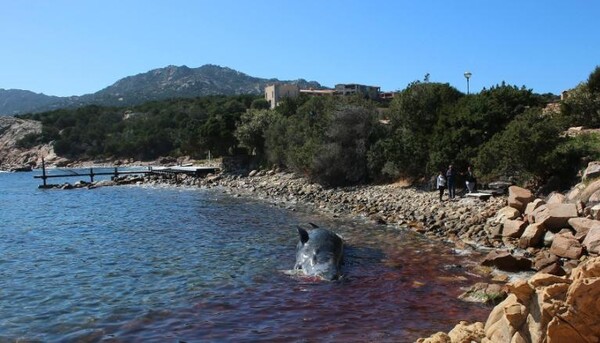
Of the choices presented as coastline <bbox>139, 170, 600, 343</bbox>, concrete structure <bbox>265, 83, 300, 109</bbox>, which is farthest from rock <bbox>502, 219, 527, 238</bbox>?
concrete structure <bbox>265, 83, 300, 109</bbox>

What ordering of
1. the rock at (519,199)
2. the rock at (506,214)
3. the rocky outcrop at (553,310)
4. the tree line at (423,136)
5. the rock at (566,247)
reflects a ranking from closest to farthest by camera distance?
the rocky outcrop at (553,310), the rock at (566,247), the rock at (506,214), the rock at (519,199), the tree line at (423,136)

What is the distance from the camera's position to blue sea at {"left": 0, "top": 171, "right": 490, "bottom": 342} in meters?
10.9

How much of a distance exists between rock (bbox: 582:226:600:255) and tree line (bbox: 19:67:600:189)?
7.94m

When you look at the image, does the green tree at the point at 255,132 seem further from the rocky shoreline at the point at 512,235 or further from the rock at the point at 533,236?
the rock at the point at 533,236

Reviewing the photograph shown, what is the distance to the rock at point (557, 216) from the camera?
58.7ft

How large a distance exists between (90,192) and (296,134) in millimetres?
21016

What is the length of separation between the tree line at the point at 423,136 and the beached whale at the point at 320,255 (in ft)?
38.4

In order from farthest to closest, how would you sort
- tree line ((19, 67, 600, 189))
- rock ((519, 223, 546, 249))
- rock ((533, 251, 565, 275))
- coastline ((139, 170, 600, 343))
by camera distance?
tree line ((19, 67, 600, 189)), rock ((519, 223, 546, 249)), rock ((533, 251, 565, 275)), coastline ((139, 170, 600, 343))

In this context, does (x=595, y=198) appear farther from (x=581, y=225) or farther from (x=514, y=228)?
(x=514, y=228)

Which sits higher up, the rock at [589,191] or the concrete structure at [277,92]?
the concrete structure at [277,92]

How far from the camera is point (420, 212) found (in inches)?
1017

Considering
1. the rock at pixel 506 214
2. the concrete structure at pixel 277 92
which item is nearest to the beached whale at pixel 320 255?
the rock at pixel 506 214

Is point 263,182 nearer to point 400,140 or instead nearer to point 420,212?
point 400,140

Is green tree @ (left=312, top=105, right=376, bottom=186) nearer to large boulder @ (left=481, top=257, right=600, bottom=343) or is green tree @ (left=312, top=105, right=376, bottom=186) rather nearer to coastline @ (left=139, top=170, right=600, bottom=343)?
coastline @ (left=139, top=170, right=600, bottom=343)
